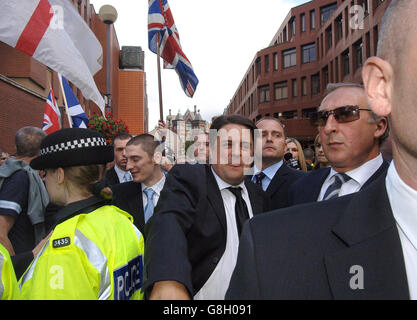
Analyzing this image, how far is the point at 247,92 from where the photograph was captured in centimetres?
5934

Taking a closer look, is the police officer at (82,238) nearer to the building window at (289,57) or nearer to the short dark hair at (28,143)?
the short dark hair at (28,143)

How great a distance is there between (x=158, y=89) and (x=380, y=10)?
71.5 feet

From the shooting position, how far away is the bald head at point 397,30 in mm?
961

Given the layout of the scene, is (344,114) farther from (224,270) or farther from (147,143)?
(147,143)

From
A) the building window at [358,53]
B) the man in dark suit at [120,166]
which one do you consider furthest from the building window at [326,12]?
the man in dark suit at [120,166]

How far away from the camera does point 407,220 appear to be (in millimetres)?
995

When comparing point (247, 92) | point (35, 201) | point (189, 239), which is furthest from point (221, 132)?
point (247, 92)

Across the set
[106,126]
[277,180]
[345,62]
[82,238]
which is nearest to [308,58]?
[345,62]

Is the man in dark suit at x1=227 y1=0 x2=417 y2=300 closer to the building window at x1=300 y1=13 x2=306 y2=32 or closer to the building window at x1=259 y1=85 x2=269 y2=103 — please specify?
the building window at x1=300 y1=13 x2=306 y2=32

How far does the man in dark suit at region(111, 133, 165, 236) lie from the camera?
4000mm

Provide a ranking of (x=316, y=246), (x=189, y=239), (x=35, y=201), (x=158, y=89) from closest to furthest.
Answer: (x=316, y=246)
(x=189, y=239)
(x=35, y=201)
(x=158, y=89)

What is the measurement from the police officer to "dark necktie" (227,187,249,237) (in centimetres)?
66

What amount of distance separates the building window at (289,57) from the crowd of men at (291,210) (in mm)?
A: 42687
